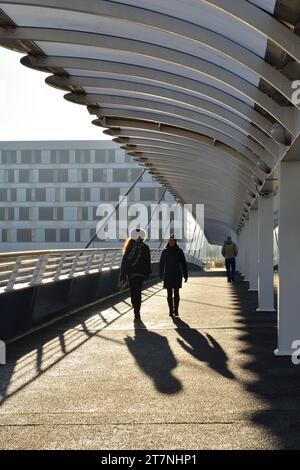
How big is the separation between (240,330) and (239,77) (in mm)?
4391

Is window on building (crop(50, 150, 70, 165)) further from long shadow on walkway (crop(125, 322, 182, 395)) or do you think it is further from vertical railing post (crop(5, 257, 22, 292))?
vertical railing post (crop(5, 257, 22, 292))

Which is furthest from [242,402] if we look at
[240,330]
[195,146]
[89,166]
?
[89,166]

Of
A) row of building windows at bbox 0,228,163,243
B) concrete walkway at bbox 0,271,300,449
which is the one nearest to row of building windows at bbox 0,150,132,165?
row of building windows at bbox 0,228,163,243

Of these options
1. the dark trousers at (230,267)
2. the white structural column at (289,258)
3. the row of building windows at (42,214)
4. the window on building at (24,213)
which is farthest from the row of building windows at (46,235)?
the white structural column at (289,258)

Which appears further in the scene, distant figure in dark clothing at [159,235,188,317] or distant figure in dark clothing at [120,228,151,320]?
distant figure in dark clothing at [159,235,188,317]

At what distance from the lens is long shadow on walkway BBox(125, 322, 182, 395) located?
6473mm

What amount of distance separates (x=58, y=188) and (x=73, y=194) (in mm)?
1638

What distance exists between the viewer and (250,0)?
17.6ft

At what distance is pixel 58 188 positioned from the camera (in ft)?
225

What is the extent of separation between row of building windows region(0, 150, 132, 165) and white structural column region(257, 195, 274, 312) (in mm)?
54813

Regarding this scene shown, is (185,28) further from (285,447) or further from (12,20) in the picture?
(285,447)

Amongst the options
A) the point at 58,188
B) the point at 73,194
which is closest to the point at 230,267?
the point at 73,194

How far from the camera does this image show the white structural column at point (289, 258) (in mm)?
8188

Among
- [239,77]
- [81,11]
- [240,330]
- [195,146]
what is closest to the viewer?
[81,11]
